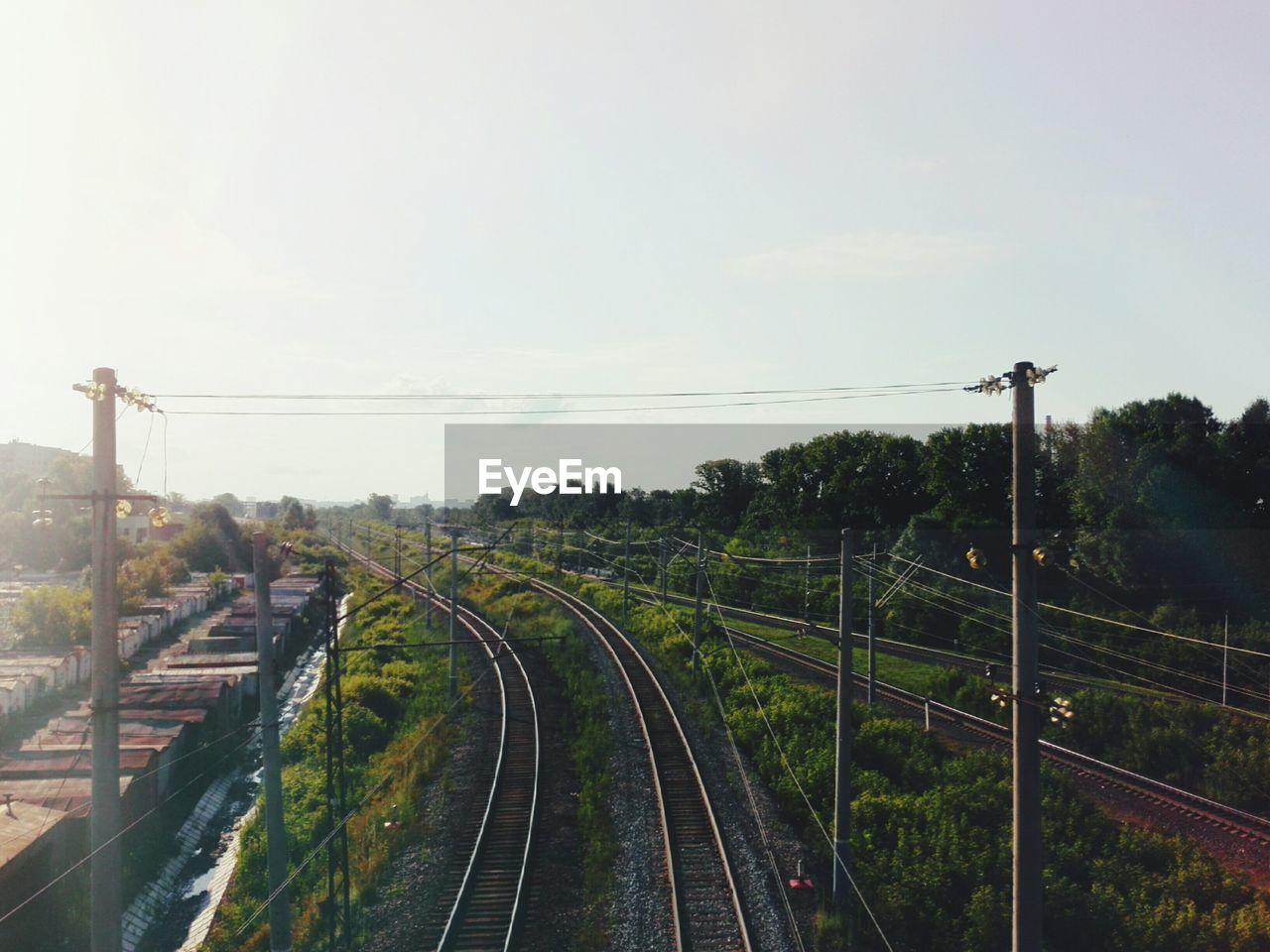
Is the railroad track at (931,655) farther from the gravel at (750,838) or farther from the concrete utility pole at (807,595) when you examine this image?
the gravel at (750,838)

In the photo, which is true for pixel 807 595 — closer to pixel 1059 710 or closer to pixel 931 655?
pixel 931 655

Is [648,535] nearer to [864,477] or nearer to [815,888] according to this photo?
[864,477]

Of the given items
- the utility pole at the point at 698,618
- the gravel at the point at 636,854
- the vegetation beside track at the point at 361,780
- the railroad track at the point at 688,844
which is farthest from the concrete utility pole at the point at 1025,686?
the utility pole at the point at 698,618

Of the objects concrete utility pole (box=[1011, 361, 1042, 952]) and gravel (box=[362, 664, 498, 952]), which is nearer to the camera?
concrete utility pole (box=[1011, 361, 1042, 952])

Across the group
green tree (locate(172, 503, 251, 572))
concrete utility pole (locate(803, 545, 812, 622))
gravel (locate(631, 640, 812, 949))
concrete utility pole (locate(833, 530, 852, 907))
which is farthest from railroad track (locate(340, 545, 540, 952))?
green tree (locate(172, 503, 251, 572))

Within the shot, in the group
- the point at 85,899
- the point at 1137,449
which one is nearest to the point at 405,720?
the point at 85,899

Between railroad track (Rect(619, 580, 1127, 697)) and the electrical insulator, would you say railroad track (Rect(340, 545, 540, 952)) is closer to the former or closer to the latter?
railroad track (Rect(619, 580, 1127, 697))
